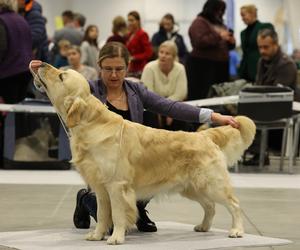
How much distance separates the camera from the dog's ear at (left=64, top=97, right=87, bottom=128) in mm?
4023

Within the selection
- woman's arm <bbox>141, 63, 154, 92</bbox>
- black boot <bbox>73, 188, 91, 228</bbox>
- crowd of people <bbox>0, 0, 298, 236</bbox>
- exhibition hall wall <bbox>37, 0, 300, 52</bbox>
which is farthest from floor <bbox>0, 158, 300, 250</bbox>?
exhibition hall wall <bbox>37, 0, 300, 52</bbox>

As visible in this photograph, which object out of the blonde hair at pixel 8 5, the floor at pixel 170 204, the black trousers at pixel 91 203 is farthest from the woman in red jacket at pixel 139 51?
the black trousers at pixel 91 203

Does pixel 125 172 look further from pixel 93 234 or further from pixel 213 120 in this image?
pixel 213 120

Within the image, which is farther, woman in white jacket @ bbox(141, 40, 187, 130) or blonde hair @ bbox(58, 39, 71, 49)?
blonde hair @ bbox(58, 39, 71, 49)

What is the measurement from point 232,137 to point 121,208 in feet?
2.68

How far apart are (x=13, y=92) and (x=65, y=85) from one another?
3825mm

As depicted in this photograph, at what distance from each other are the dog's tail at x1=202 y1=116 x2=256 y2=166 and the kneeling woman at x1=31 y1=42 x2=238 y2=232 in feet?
0.17

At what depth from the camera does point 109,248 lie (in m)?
4.05

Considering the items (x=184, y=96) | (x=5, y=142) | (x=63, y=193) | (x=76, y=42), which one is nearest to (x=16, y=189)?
(x=63, y=193)

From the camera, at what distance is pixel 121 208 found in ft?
13.6

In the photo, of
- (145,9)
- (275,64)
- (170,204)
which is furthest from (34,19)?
(145,9)

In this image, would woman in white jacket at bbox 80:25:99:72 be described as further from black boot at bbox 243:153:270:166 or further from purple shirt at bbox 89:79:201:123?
purple shirt at bbox 89:79:201:123

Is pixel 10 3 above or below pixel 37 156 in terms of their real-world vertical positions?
above

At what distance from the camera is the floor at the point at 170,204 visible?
193 inches
